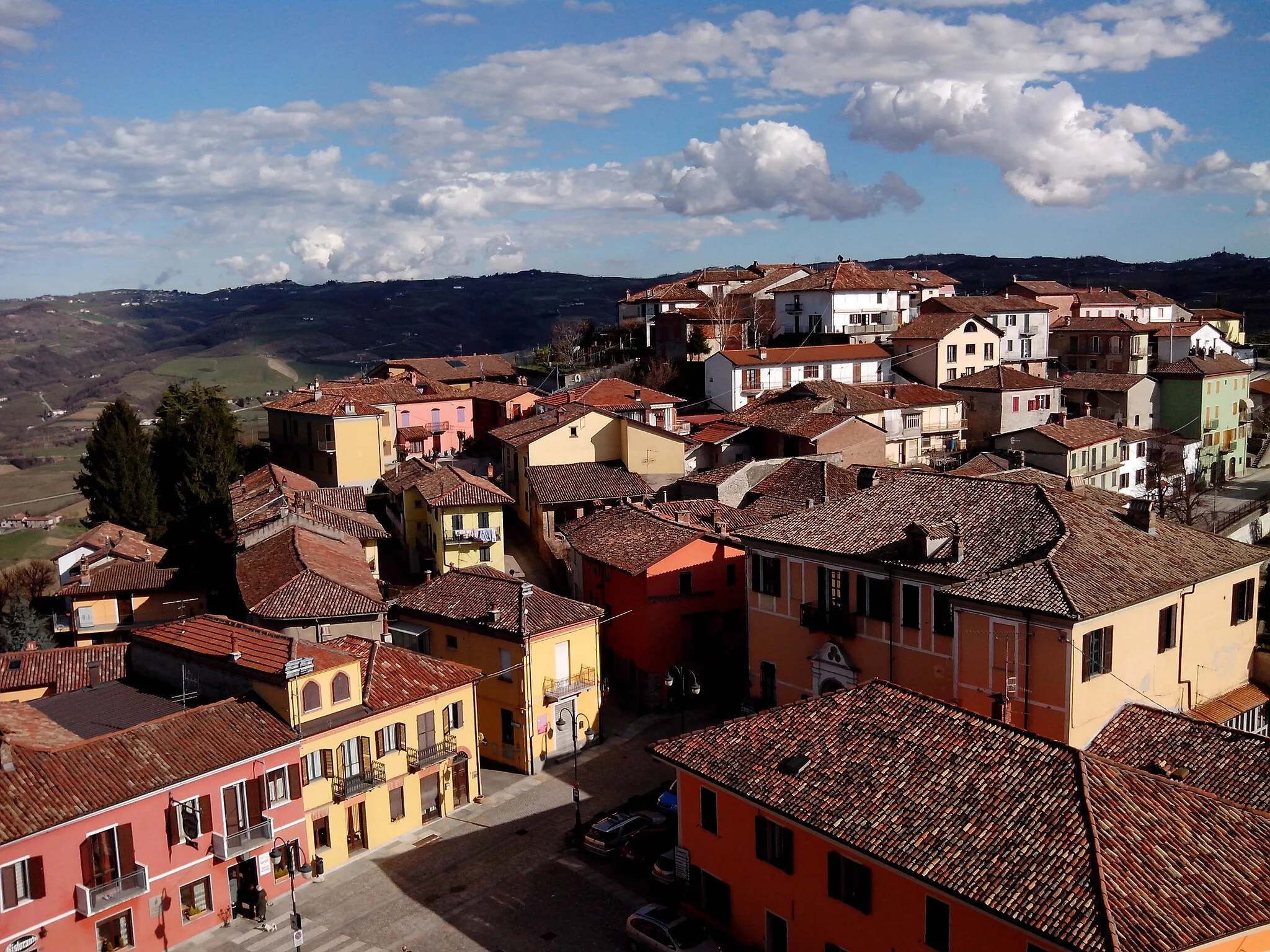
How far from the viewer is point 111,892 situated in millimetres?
24500

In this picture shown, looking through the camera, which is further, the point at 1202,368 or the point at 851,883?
the point at 1202,368

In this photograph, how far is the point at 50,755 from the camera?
992 inches

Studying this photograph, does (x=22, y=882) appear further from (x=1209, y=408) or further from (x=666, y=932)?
(x=1209, y=408)

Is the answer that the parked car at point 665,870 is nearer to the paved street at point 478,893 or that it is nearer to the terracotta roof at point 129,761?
the paved street at point 478,893

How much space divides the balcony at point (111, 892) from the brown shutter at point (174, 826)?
90 centimetres

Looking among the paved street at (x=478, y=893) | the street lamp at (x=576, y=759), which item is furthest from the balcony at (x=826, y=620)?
the street lamp at (x=576, y=759)

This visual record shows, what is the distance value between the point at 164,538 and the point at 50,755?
119 ft

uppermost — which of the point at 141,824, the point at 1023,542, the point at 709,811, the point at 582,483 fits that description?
the point at 1023,542

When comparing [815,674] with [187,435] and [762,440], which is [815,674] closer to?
[762,440]

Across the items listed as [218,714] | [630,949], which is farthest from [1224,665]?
[218,714]

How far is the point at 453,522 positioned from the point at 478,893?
2285cm

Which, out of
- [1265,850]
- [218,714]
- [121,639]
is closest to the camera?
[1265,850]

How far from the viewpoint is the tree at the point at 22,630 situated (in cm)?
4525

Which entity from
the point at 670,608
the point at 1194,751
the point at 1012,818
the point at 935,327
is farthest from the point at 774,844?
the point at 935,327
